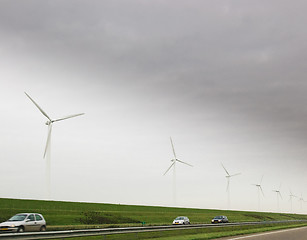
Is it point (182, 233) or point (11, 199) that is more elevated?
point (11, 199)

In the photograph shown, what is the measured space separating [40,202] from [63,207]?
3.85 m

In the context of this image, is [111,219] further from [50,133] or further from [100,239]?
[100,239]

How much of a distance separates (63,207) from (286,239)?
4455cm

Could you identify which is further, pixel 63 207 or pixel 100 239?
pixel 63 207

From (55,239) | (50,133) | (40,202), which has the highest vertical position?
(50,133)

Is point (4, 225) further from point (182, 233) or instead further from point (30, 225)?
point (182, 233)

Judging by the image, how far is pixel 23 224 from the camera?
30.6 m

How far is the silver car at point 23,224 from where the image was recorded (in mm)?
29625

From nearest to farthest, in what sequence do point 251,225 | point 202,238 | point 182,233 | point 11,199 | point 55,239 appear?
1. point 55,239
2. point 202,238
3. point 182,233
4. point 251,225
5. point 11,199

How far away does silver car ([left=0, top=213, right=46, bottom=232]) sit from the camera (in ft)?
97.2

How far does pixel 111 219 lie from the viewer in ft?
194

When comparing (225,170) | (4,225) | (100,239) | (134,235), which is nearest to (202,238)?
(134,235)

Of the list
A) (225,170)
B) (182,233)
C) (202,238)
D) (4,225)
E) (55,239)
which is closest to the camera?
(55,239)

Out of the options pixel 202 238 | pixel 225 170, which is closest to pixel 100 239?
pixel 202 238
